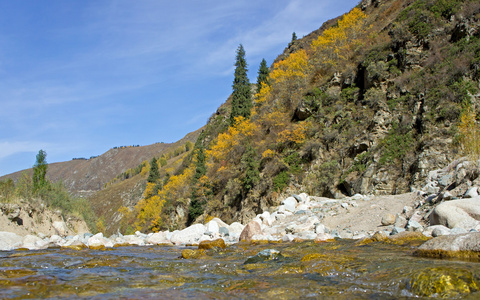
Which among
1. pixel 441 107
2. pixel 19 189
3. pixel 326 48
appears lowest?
pixel 19 189

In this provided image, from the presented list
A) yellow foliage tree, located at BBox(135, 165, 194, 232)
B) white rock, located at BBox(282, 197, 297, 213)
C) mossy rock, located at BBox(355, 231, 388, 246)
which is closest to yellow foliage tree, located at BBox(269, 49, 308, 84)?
white rock, located at BBox(282, 197, 297, 213)

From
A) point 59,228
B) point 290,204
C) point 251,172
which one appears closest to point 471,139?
point 290,204

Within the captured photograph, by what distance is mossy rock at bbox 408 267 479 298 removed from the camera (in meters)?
3.44

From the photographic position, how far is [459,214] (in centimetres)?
842

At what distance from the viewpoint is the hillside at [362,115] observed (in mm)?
17188

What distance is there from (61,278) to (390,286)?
17.1 ft

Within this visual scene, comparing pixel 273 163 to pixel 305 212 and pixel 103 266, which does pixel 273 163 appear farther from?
pixel 103 266

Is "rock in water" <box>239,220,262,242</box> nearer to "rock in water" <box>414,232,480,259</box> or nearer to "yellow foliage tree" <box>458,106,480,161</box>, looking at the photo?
"rock in water" <box>414,232,480,259</box>

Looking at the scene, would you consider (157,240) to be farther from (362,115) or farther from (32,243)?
(362,115)

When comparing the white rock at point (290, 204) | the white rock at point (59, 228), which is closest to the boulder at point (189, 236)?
the white rock at point (290, 204)

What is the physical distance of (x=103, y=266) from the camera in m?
6.49

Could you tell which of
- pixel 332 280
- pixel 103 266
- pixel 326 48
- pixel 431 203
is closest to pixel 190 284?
pixel 332 280

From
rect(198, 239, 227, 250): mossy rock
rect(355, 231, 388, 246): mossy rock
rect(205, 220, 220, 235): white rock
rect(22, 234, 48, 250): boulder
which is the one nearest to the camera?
rect(355, 231, 388, 246): mossy rock

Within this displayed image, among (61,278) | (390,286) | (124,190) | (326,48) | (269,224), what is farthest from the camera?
(124,190)
